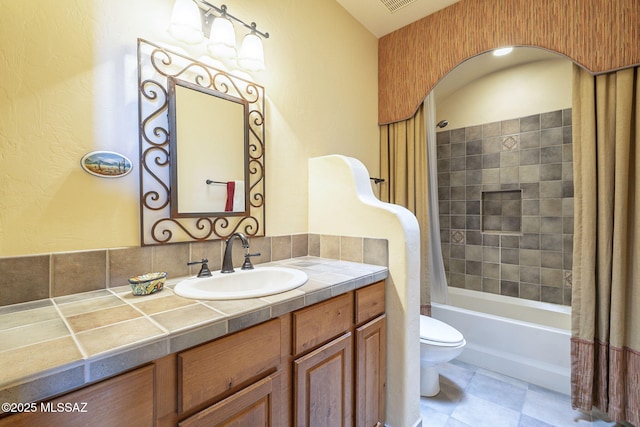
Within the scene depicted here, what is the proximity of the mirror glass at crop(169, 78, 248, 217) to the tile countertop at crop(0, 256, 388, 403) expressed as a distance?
43cm

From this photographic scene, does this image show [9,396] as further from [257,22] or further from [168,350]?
[257,22]

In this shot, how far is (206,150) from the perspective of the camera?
132 centimetres

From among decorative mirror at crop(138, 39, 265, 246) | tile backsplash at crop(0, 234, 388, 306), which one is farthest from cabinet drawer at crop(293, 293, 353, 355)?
decorative mirror at crop(138, 39, 265, 246)

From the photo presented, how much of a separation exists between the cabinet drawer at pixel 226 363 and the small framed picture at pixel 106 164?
2.51 ft

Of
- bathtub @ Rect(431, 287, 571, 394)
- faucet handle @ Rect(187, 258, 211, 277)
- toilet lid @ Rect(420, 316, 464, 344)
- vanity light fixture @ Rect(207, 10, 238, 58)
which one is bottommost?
bathtub @ Rect(431, 287, 571, 394)

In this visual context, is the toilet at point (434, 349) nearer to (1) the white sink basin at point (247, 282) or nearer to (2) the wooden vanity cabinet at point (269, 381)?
(2) the wooden vanity cabinet at point (269, 381)

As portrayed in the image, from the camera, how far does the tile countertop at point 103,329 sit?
511 millimetres

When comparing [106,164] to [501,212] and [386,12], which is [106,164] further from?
[501,212]

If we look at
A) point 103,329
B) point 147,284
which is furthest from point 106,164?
point 103,329

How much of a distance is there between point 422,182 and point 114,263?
6.76 ft

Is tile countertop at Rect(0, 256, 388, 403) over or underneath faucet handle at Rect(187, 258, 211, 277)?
underneath

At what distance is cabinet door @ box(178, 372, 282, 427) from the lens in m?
0.73

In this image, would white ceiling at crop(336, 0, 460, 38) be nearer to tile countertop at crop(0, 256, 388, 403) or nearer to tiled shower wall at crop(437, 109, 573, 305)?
tiled shower wall at crop(437, 109, 573, 305)

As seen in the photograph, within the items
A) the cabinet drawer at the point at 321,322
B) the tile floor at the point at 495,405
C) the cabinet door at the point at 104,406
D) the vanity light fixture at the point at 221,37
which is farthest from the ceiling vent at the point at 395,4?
the tile floor at the point at 495,405
